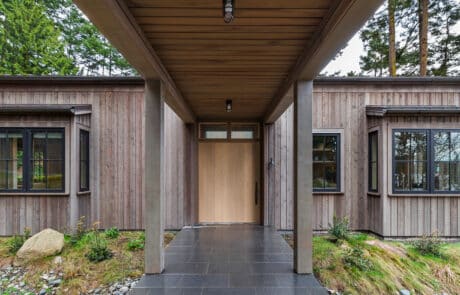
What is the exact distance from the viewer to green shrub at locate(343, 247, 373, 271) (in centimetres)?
450

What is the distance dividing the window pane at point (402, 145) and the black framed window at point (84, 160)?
6415 millimetres

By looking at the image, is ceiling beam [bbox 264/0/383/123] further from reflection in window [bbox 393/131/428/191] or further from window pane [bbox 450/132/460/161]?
window pane [bbox 450/132/460/161]

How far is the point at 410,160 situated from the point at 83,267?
6.23 metres

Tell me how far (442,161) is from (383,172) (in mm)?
1253

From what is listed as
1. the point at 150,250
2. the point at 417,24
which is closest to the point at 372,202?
the point at 150,250

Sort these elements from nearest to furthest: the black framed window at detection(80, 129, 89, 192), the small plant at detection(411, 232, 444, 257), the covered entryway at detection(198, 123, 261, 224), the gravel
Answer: the gravel → the small plant at detection(411, 232, 444, 257) → the black framed window at detection(80, 129, 89, 192) → the covered entryway at detection(198, 123, 261, 224)

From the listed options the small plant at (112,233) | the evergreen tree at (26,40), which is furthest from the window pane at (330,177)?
the evergreen tree at (26,40)

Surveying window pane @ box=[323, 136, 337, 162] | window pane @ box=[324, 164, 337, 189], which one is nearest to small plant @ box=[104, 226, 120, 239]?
window pane @ box=[324, 164, 337, 189]

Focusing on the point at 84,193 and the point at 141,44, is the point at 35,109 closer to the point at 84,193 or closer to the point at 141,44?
the point at 84,193

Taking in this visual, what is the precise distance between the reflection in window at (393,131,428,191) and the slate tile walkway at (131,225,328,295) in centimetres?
278

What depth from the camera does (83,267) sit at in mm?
4770

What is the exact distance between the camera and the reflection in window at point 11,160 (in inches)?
248

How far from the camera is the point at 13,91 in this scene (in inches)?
260

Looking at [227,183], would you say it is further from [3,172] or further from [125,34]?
[125,34]
